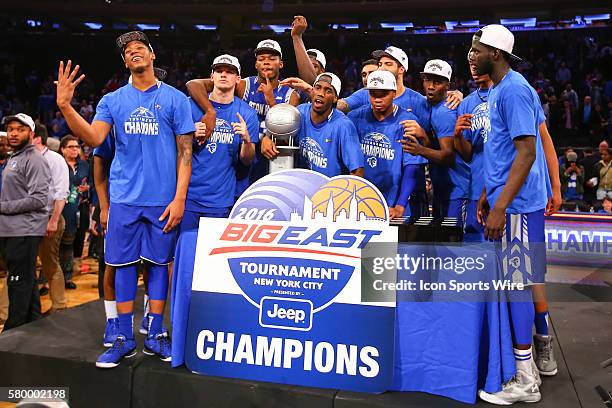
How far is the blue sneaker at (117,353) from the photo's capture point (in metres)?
3.24

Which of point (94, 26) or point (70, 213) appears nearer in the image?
point (70, 213)

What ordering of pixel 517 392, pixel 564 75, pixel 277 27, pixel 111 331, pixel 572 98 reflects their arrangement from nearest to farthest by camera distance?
pixel 517 392, pixel 111 331, pixel 572 98, pixel 564 75, pixel 277 27

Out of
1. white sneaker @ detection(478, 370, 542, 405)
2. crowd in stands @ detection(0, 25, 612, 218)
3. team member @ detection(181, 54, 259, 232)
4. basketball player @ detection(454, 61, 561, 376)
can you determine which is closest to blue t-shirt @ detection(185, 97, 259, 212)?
team member @ detection(181, 54, 259, 232)

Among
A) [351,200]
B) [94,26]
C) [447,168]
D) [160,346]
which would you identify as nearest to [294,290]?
[351,200]

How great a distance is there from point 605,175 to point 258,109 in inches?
272

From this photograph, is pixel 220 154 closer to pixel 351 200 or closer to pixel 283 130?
pixel 283 130

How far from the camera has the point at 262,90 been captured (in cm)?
A: 435

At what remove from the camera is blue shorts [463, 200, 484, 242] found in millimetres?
3871

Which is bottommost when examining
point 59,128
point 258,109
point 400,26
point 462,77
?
point 258,109

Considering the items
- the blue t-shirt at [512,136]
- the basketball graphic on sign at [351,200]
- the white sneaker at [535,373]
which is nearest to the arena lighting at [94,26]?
the basketball graphic on sign at [351,200]

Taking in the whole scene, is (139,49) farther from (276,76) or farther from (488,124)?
(488,124)

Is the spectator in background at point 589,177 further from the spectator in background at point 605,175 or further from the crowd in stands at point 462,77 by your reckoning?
the spectator in background at point 605,175

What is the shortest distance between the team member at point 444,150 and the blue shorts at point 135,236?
192 cm

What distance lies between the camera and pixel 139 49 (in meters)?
3.36
